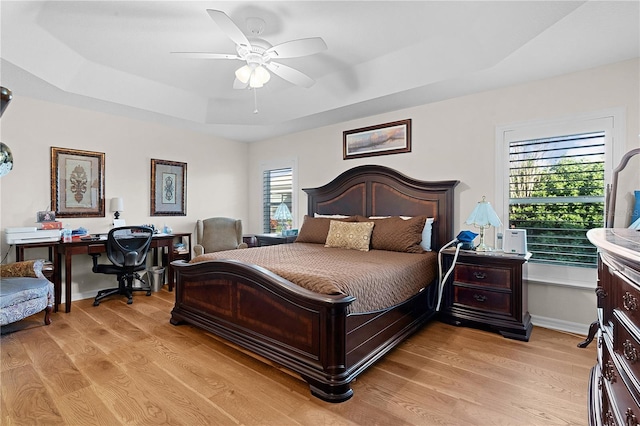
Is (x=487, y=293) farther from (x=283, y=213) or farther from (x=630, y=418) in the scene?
(x=283, y=213)

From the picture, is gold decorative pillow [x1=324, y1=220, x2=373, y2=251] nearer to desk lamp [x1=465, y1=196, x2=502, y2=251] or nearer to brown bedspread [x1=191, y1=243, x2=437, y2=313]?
brown bedspread [x1=191, y1=243, x2=437, y2=313]

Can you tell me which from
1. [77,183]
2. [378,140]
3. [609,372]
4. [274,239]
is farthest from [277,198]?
[609,372]

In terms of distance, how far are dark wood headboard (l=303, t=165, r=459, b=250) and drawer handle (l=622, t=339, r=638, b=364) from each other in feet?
8.54

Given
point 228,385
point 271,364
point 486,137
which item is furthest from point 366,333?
point 486,137

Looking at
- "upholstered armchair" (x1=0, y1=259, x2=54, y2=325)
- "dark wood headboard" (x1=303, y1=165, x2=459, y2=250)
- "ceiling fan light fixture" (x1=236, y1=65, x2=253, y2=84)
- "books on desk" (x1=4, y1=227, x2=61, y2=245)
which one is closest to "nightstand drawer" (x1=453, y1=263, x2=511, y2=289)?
"dark wood headboard" (x1=303, y1=165, x2=459, y2=250)

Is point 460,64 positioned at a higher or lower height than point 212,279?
higher

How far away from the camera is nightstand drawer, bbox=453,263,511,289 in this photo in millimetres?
2896

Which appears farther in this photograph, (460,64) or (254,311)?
(460,64)

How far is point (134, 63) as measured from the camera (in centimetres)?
330

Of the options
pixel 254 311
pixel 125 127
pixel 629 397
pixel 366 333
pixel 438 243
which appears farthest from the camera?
pixel 125 127

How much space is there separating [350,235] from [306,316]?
1.58 metres

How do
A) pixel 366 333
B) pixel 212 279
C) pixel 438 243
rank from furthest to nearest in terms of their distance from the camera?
pixel 438 243, pixel 212 279, pixel 366 333

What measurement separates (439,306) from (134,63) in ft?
12.9

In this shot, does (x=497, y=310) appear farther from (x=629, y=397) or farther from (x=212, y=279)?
(x=212, y=279)
